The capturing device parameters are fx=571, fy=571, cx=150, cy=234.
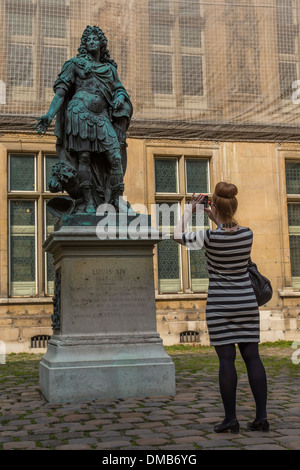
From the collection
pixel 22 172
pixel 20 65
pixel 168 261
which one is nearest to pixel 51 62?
pixel 20 65

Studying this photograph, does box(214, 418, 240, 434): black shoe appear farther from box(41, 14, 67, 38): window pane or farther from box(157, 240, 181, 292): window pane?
box(41, 14, 67, 38): window pane

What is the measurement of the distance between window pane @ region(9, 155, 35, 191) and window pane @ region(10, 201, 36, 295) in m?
0.35

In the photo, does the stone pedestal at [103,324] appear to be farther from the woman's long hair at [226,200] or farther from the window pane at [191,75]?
the window pane at [191,75]

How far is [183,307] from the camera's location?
504 inches

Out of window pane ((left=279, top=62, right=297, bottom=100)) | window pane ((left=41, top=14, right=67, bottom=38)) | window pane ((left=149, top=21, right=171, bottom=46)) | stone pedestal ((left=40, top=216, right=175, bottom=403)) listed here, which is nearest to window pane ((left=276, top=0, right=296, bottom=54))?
window pane ((left=279, top=62, right=297, bottom=100))

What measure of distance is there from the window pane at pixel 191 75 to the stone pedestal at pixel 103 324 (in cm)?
846

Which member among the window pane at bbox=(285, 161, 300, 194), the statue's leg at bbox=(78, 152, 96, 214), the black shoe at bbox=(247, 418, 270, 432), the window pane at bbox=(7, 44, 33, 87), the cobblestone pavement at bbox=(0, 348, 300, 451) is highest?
the window pane at bbox=(7, 44, 33, 87)

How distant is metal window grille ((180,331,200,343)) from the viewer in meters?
12.8

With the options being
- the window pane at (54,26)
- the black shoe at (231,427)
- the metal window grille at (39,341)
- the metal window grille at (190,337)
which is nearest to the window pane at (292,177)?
the metal window grille at (190,337)

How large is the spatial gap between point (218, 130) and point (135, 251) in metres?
7.86

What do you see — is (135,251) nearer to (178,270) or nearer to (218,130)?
(178,270)

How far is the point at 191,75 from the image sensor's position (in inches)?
551

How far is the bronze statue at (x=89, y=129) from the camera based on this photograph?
6586mm
